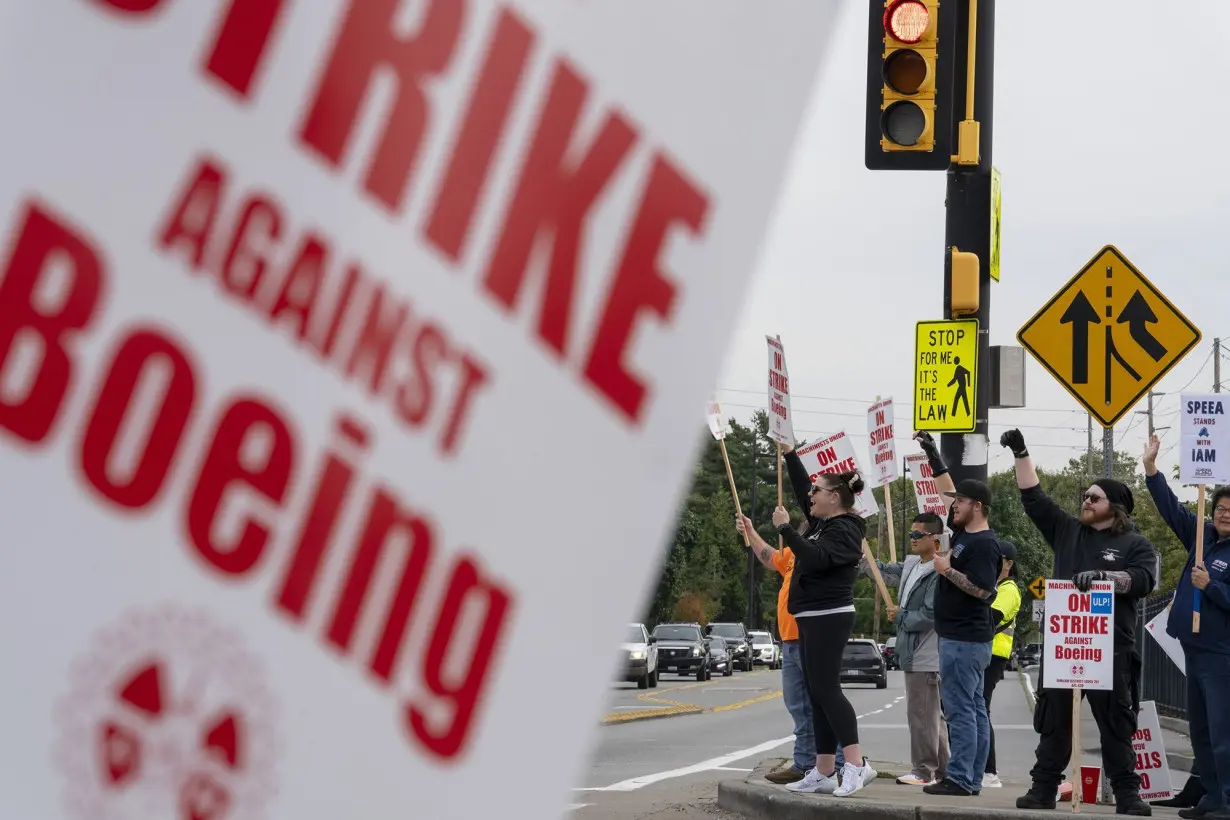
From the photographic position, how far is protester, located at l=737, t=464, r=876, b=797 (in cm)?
839

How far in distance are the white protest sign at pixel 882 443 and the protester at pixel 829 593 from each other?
10.6ft

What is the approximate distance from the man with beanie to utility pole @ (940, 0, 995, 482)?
121 cm

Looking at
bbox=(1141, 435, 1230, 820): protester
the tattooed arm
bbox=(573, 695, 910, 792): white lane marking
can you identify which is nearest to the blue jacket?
bbox=(1141, 435, 1230, 820): protester

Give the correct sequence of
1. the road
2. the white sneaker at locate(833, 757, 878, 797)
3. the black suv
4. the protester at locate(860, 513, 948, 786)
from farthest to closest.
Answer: the black suv < the road < the protester at locate(860, 513, 948, 786) < the white sneaker at locate(833, 757, 878, 797)

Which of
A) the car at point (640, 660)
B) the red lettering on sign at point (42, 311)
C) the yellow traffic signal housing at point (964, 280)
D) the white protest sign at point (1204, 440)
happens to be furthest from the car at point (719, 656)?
the red lettering on sign at point (42, 311)

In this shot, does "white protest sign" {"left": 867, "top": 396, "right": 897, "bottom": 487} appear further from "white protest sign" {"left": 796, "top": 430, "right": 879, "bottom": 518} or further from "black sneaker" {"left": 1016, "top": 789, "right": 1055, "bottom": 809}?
"black sneaker" {"left": 1016, "top": 789, "right": 1055, "bottom": 809}

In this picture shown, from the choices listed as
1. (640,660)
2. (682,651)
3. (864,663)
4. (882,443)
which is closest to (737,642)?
(682,651)

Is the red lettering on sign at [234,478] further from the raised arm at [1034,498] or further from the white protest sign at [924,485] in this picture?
the white protest sign at [924,485]

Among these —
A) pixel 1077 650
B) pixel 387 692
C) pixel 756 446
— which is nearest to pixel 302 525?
pixel 387 692

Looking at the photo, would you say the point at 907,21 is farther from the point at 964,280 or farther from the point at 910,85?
the point at 964,280

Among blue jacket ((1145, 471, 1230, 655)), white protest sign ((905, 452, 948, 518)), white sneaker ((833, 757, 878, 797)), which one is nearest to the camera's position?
blue jacket ((1145, 471, 1230, 655))

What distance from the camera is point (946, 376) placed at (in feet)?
31.9

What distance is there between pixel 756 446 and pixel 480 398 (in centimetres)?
10404

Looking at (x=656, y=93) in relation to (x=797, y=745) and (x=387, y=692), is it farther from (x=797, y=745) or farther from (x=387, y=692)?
(x=797, y=745)
